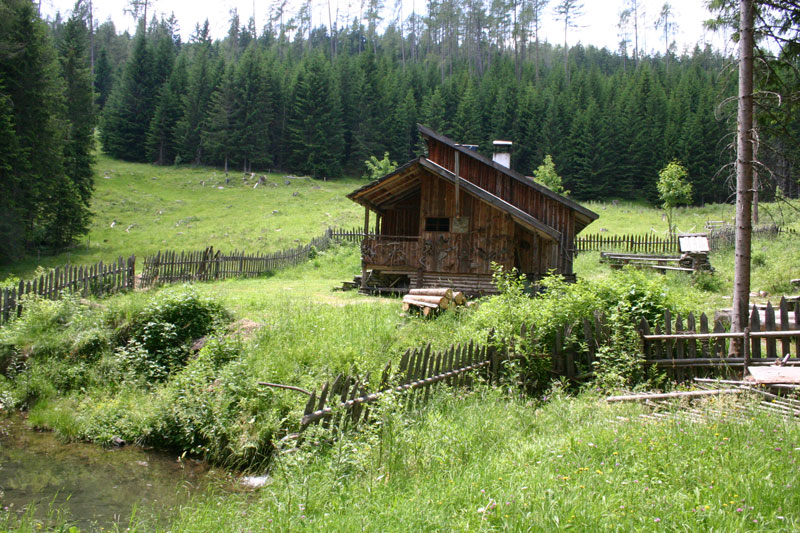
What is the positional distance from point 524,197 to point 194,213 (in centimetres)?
3185

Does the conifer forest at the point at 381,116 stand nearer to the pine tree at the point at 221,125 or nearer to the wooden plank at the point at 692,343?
the pine tree at the point at 221,125

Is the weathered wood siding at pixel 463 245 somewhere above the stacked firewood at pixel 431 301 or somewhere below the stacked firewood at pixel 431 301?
above

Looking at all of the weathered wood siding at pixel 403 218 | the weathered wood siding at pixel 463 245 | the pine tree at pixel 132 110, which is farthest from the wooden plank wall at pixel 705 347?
the pine tree at pixel 132 110

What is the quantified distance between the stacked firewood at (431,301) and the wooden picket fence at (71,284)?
8898mm

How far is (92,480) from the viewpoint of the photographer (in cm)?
755

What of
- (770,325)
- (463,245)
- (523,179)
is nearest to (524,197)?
(523,179)

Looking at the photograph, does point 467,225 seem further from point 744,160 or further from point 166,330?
point 166,330

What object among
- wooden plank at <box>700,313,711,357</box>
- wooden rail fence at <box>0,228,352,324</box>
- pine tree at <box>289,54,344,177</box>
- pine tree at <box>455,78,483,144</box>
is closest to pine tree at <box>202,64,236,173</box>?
pine tree at <box>289,54,344,177</box>

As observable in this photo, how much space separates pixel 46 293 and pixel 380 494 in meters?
13.2

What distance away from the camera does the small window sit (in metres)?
20.5

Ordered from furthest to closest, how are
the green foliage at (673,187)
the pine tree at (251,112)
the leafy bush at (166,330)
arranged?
the pine tree at (251,112) → the green foliage at (673,187) → the leafy bush at (166,330)

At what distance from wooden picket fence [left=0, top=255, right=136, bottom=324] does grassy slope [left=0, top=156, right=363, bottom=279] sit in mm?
10561

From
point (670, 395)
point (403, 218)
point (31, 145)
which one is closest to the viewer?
point (670, 395)

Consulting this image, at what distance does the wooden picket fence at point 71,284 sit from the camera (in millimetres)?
13297
